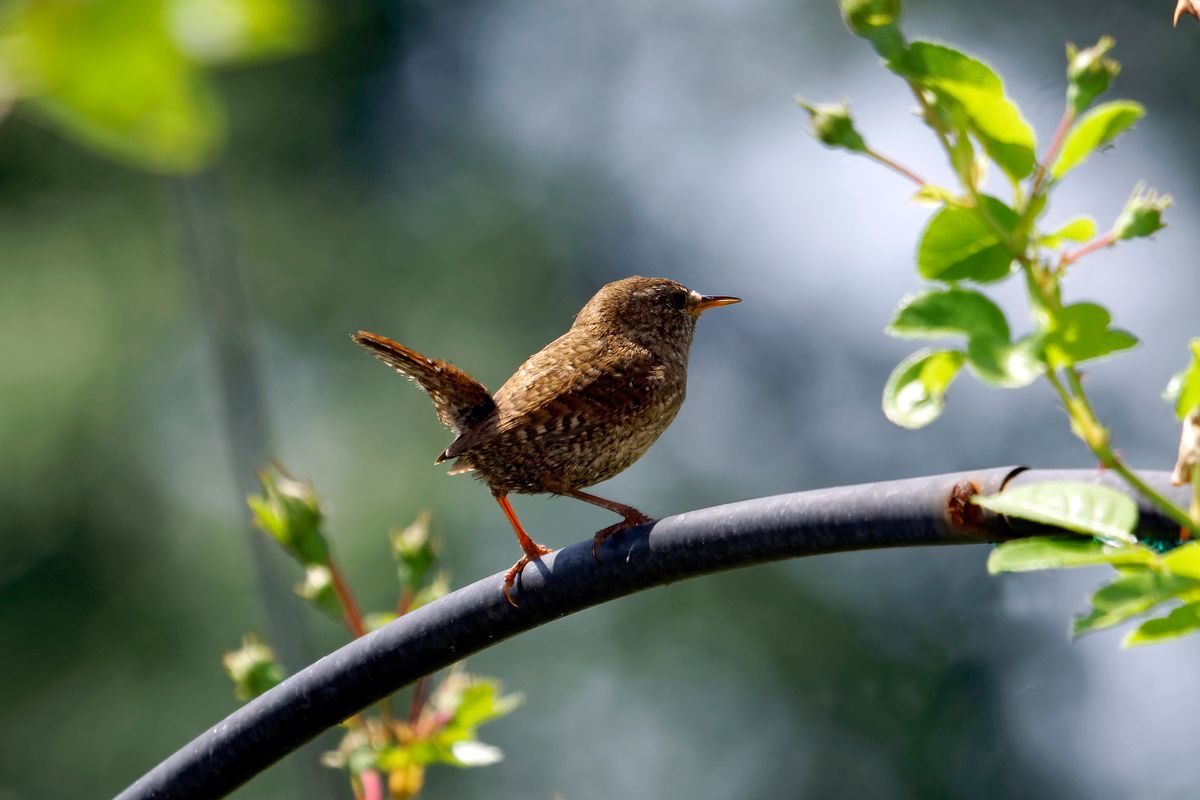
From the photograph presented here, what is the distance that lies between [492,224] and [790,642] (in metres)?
3.60

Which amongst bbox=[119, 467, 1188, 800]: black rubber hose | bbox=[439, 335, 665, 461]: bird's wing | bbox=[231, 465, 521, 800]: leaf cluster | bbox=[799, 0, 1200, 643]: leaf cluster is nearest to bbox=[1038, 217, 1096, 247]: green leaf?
bbox=[799, 0, 1200, 643]: leaf cluster

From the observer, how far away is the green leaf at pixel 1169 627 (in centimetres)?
91

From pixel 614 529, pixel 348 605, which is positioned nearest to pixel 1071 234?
pixel 614 529

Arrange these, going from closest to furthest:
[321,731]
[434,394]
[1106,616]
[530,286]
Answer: [1106,616], [321,731], [434,394], [530,286]

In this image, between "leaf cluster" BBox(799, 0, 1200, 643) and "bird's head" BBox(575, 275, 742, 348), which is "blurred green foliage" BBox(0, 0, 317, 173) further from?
"bird's head" BBox(575, 275, 742, 348)

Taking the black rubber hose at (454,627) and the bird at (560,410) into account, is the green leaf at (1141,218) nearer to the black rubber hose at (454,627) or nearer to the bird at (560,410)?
the black rubber hose at (454,627)

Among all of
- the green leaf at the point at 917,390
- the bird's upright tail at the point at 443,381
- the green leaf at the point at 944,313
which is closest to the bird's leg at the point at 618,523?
the bird's upright tail at the point at 443,381

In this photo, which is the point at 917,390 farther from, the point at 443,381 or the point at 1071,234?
the point at 443,381

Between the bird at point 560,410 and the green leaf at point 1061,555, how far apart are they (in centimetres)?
162

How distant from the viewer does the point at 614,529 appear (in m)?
2.11

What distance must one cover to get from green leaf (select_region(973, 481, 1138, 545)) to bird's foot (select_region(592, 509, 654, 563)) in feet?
3.50

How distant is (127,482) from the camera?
27.0 ft

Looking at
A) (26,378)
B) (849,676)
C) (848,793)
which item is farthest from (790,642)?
(26,378)

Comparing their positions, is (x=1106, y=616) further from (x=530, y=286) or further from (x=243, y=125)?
(x=243, y=125)
